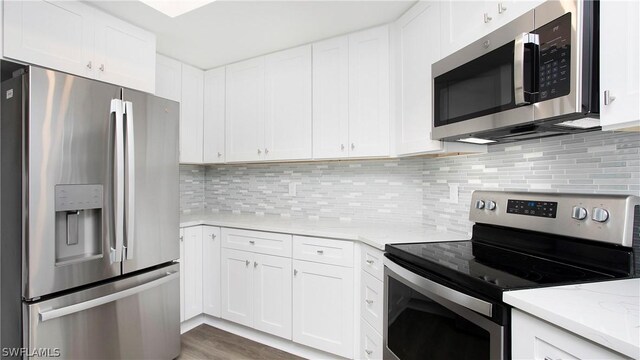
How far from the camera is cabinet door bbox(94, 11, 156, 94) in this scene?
2.00 metres

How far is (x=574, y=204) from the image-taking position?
1217mm

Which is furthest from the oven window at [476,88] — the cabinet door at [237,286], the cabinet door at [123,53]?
the cabinet door at [123,53]

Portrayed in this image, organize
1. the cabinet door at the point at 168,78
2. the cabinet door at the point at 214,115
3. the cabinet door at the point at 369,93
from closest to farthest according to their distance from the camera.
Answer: the cabinet door at the point at 369,93 → the cabinet door at the point at 168,78 → the cabinet door at the point at 214,115

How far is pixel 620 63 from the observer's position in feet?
3.08

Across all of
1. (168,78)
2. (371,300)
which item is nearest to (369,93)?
(371,300)

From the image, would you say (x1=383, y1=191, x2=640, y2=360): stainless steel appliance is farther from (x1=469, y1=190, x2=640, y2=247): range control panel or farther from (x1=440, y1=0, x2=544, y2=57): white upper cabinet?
(x1=440, y1=0, x2=544, y2=57): white upper cabinet

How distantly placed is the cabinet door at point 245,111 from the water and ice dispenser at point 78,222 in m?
1.32

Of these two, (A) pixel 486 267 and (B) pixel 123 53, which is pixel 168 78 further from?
(A) pixel 486 267

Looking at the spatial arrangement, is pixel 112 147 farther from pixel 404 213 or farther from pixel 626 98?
pixel 626 98

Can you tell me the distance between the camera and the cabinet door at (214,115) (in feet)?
9.82

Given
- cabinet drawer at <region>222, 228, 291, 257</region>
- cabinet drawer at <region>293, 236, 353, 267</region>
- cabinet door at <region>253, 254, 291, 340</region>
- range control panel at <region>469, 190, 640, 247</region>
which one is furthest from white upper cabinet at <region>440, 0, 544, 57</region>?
cabinet door at <region>253, 254, 291, 340</region>

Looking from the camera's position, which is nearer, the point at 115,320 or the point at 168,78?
the point at 115,320

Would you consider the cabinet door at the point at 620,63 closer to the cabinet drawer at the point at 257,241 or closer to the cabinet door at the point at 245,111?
the cabinet drawer at the point at 257,241

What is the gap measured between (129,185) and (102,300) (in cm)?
62
